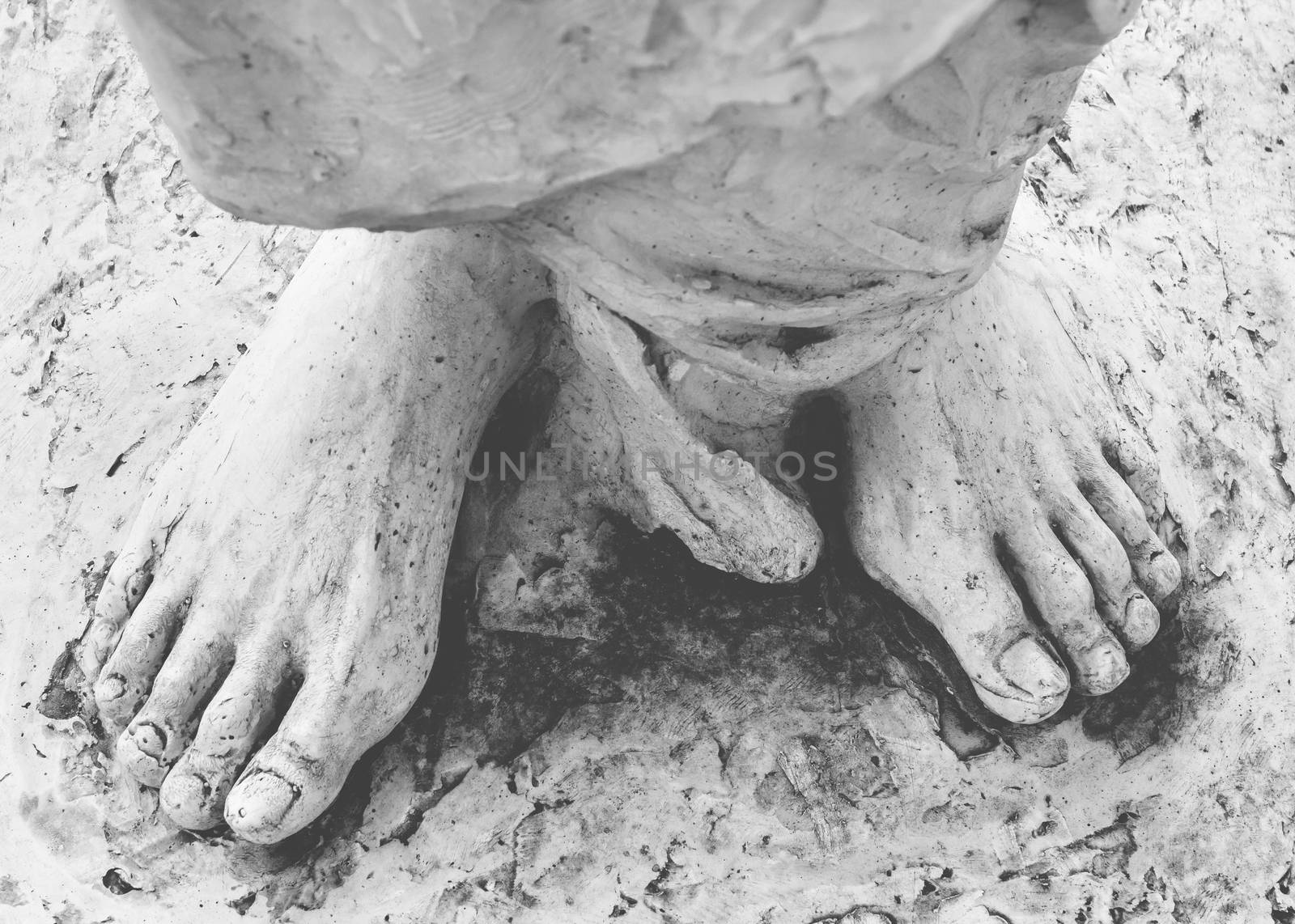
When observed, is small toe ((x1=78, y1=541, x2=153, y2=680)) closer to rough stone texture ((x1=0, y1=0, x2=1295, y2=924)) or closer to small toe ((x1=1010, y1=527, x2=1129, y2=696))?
rough stone texture ((x1=0, y1=0, x2=1295, y2=924))

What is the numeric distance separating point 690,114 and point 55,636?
72 cm

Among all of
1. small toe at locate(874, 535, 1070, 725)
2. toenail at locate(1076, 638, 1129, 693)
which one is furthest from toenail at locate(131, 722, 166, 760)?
toenail at locate(1076, 638, 1129, 693)

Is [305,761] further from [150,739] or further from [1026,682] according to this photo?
[1026,682]

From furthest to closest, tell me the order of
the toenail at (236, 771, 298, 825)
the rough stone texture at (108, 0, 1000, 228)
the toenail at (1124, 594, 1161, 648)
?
the toenail at (1124, 594, 1161, 648) → the toenail at (236, 771, 298, 825) → the rough stone texture at (108, 0, 1000, 228)

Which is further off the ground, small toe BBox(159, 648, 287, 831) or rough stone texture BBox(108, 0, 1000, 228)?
rough stone texture BBox(108, 0, 1000, 228)

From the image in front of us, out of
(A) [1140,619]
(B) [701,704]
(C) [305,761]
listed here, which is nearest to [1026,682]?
(A) [1140,619]

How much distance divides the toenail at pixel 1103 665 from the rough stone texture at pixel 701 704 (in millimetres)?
49

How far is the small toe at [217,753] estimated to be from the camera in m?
0.83

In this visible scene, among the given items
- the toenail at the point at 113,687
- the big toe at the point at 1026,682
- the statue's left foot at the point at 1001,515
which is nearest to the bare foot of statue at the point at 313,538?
the toenail at the point at 113,687

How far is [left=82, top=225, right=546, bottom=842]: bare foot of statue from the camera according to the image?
33.2 inches

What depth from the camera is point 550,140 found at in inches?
21.5

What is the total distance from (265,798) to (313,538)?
18 cm

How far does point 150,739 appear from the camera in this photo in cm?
86

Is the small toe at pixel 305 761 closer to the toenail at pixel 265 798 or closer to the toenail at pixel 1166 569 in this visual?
the toenail at pixel 265 798
